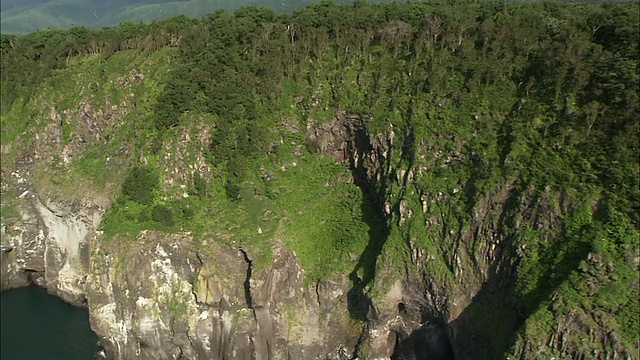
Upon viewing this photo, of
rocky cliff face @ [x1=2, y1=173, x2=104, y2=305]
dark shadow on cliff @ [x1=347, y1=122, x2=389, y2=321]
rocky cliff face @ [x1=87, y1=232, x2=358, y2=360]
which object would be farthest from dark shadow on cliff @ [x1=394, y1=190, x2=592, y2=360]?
rocky cliff face @ [x1=2, y1=173, x2=104, y2=305]

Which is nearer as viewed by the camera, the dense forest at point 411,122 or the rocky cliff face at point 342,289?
the dense forest at point 411,122

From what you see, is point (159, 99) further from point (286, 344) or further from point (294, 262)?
point (286, 344)

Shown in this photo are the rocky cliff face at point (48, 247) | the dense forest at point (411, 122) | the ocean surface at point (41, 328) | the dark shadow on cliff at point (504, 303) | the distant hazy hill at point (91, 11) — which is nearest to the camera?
the dark shadow on cliff at point (504, 303)

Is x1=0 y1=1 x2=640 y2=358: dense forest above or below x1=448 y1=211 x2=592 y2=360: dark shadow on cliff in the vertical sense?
above

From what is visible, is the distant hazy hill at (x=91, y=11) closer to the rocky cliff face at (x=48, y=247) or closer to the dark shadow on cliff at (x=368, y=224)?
the dark shadow on cliff at (x=368, y=224)

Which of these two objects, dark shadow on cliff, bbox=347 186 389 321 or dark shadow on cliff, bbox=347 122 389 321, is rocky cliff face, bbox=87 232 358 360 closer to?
dark shadow on cliff, bbox=347 186 389 321

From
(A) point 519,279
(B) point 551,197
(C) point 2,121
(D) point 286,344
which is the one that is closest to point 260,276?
(D) point 286,344

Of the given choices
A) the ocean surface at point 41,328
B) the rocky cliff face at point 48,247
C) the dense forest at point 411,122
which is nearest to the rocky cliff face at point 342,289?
the dense forest at point 411,122
